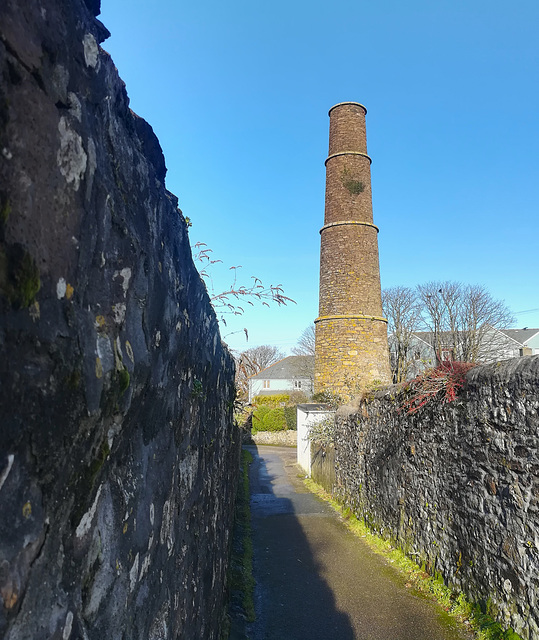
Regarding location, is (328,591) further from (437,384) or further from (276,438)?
(276,438)

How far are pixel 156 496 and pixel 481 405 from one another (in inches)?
189

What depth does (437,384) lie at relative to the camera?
6500 millimetres

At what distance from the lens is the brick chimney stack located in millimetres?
19516

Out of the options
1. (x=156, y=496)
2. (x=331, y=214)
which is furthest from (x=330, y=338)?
(x=156, y=496)

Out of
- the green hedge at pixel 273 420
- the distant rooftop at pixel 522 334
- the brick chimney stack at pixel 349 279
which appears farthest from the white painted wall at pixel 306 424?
the distant rooftop at pixel 522 334

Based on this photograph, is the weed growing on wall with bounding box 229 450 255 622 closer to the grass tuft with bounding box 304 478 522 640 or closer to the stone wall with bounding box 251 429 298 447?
the grass tuft with bounding box 304 478 522 640

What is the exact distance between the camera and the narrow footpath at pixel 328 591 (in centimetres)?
526

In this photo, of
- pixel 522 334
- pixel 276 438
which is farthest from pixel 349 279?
pixel 522 334

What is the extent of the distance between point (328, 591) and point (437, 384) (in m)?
3.17

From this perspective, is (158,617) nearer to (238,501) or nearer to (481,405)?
(481,405)

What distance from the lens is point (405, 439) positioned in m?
7.74

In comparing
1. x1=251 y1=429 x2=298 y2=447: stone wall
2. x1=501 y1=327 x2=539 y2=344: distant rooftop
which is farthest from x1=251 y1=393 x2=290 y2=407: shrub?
x1=501 y1=327 x2=539 y2=344: distant rooftop

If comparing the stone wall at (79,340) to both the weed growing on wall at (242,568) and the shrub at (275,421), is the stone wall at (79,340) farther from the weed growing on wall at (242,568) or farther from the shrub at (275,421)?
the shrub at (275,421)

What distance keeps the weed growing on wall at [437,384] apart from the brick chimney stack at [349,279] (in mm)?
11998
